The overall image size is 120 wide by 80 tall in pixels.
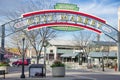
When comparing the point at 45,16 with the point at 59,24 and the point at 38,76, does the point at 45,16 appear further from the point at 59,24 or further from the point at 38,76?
the point at 38,76

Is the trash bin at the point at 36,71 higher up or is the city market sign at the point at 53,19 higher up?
the city market sign at the point at 53,19

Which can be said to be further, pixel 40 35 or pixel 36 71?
pixel 40 35

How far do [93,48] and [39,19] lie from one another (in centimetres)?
5186

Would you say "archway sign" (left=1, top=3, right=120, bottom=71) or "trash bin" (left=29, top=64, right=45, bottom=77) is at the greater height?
"archway sign" (left=1, top=3, right=120, bottom=71)

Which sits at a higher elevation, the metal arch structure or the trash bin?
the metal arch structure

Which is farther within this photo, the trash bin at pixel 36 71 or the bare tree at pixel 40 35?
the bare tree at pixel 40 35

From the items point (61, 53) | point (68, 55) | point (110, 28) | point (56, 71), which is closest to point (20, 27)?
point (56, 71)

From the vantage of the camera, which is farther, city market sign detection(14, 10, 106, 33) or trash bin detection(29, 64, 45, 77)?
city market sign detection(14, 10, 106, 33)

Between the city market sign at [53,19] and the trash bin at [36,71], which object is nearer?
the trash bin at [36,71]

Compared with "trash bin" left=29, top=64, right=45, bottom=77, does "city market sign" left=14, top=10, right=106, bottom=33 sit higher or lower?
higher

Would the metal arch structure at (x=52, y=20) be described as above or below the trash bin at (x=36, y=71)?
above

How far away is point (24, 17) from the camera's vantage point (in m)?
38.8

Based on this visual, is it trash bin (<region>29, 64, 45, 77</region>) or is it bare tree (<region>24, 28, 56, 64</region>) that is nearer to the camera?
trash bin (<region>29, 64, 45, 77</region>)

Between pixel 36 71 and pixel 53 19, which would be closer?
pixel 36 71
